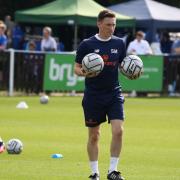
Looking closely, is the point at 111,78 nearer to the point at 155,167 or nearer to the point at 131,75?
the point at 131,75

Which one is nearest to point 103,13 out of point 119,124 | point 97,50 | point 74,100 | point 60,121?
point 97,50

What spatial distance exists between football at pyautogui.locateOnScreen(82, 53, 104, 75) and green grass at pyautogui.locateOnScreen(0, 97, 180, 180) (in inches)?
65.5

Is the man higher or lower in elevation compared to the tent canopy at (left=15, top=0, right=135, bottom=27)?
lower

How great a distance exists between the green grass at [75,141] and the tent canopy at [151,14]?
8.07m

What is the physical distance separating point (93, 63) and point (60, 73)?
1763 cm

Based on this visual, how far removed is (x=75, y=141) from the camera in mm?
16828

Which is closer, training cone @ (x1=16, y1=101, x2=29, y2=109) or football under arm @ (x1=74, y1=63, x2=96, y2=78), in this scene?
football under arm @ (x1=74, y1=63, x2=96, y2=78)

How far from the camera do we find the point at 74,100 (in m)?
27.6

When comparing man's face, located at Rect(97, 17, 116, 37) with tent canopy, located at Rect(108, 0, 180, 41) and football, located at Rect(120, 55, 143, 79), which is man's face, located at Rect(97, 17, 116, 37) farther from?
tent canopy, located at Rect(108, 0, 180, 41)

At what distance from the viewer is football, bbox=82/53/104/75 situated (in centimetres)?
1148

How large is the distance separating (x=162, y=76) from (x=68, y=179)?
18316mm

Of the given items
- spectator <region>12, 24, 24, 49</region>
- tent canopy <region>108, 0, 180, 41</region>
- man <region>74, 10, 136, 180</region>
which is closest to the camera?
man <region>74, 10, 136, 180</region>

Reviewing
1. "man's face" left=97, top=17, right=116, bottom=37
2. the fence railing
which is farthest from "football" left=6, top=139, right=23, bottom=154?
the fence railing

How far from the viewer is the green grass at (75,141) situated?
12.9 metres
